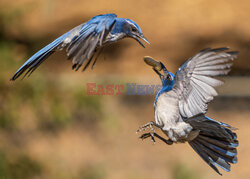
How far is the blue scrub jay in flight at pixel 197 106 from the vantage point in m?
1.64

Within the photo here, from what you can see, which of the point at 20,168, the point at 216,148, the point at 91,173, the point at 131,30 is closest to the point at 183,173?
the point at 91,173

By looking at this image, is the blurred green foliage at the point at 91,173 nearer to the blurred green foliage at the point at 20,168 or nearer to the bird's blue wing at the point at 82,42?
the blurred green foliage at the point at 20,168

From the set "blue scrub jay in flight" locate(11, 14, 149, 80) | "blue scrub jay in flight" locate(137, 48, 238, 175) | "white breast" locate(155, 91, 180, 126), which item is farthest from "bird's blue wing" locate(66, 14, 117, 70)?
"white breast" locate(155, 91, 180, 126)

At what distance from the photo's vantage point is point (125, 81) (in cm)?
471

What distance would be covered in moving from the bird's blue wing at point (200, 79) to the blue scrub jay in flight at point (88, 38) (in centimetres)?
35

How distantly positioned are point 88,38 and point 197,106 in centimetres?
51

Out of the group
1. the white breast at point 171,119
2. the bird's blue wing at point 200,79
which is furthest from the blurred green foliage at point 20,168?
the bird's blue wing at point 200,79

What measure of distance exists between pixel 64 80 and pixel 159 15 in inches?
50.0

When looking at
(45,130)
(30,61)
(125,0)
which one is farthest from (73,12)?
(30,61)

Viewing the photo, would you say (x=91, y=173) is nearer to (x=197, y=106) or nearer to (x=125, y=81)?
(x=125, y=81)

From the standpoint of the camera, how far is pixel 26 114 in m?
4.73

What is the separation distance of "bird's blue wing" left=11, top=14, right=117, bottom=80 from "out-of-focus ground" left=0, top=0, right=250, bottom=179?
2.46m

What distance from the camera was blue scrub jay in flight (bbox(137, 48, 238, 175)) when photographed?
1637 mm

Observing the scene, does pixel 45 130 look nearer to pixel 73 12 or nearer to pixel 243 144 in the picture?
pixel 73 12
